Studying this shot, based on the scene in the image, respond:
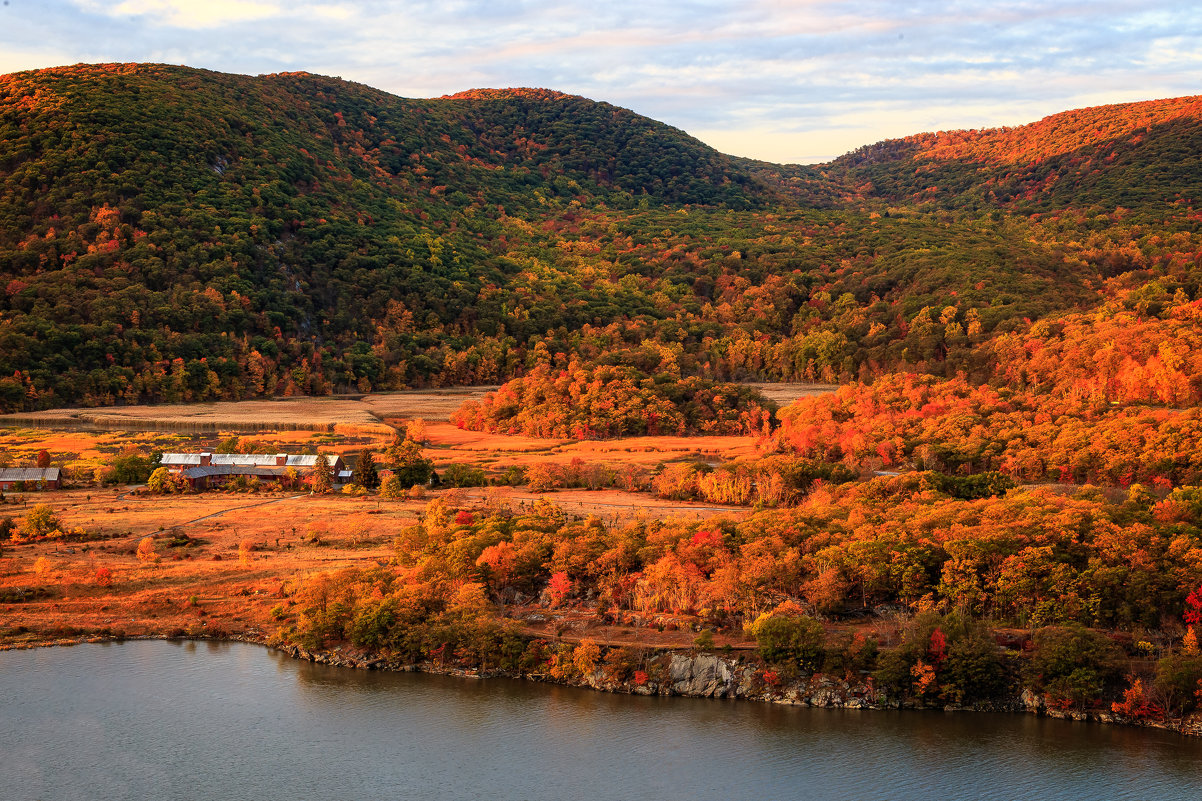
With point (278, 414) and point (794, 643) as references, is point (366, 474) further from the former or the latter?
point (794, 643)

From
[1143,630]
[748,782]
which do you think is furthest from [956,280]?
[748,782]

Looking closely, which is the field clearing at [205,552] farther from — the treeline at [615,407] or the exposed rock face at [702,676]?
the treeline at [615,407]

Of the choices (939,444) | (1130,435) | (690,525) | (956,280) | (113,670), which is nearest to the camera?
(113,670)

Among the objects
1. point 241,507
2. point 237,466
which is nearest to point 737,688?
point 241,507

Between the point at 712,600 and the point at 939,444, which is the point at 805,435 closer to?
the point at 939,444

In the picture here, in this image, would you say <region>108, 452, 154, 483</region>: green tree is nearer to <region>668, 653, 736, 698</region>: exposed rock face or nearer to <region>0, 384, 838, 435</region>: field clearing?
<region>0, 384, 838, 435</region>: field clearing

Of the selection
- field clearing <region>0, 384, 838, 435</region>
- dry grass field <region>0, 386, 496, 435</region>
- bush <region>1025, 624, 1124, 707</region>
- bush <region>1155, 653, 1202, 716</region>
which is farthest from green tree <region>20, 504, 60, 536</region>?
bush <region>1155, 653, 1202, 716</region>
